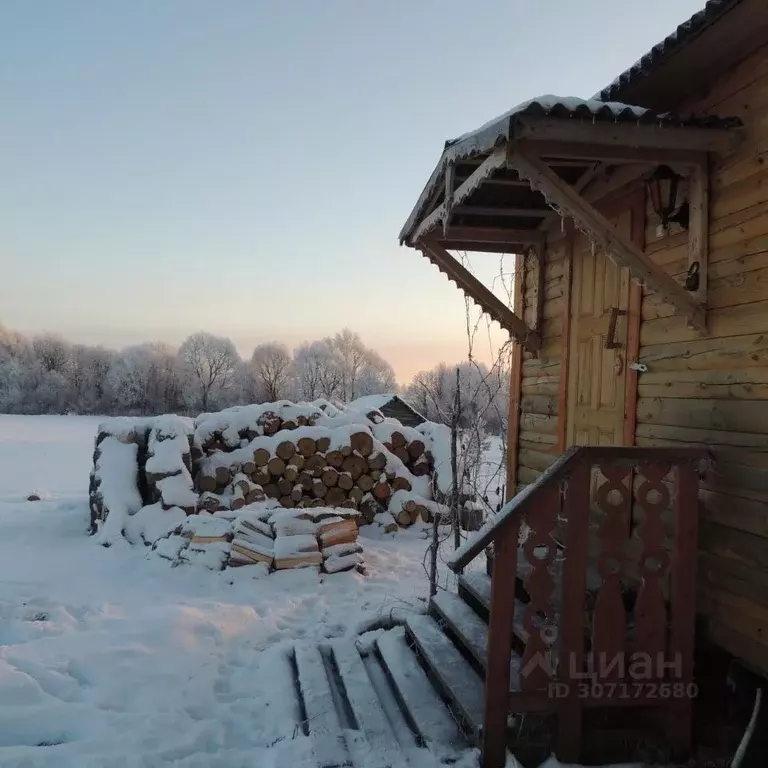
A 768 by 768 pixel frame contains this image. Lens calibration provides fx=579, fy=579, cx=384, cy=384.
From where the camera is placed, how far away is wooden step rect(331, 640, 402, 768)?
3145 mm

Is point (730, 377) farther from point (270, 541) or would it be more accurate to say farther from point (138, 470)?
point (138, 470)

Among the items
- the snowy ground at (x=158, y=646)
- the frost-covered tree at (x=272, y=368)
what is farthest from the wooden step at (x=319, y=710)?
the frost-covered tree at (x=272, y=368)

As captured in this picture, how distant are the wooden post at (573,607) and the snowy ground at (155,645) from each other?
1.72 feet

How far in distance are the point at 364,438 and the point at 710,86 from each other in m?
7.47

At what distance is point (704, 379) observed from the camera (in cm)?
342

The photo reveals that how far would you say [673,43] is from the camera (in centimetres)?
322

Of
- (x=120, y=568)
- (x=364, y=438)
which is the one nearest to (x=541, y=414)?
(x=364, y=438)

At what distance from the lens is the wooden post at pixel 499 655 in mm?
2916

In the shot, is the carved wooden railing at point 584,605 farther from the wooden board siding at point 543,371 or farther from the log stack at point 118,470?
the log stack at point 118,470

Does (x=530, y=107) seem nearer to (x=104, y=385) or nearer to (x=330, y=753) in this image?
(x=330, y=753)

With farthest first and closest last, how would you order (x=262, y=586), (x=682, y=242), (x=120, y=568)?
(x=120, y=568) < (x=262, y=586) < (x=682, y=242)

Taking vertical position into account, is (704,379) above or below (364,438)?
above

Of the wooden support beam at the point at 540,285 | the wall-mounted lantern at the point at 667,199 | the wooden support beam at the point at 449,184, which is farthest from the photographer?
the wooden support beam at the point at 540,285
